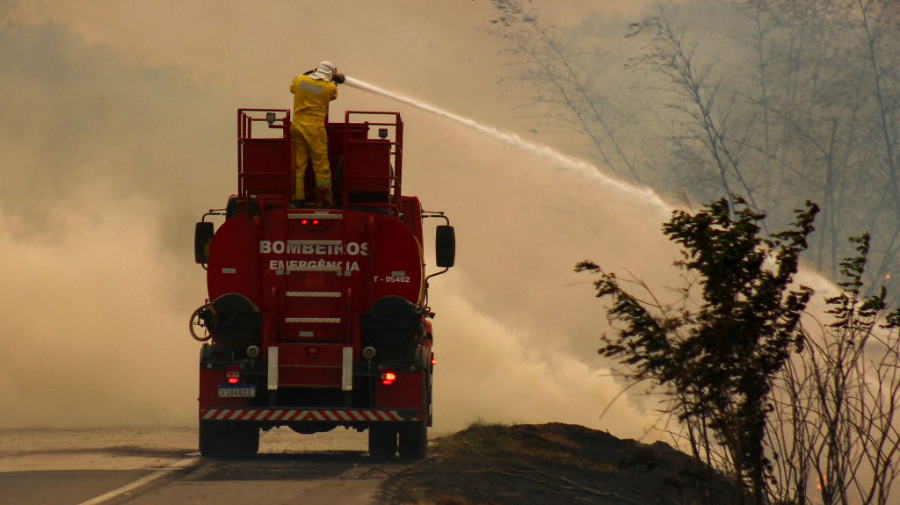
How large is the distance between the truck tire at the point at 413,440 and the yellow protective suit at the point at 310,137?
9.03 ft

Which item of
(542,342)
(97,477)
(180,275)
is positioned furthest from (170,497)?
(542,342)

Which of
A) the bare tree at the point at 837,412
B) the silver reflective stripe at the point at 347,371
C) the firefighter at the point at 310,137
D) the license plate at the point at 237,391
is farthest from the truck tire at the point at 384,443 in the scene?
the bare tree at the point at 837,412

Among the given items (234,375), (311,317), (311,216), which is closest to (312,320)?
(311,317)

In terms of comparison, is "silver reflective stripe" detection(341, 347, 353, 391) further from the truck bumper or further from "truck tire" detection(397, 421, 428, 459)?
"truck tire" detection(397, 421, 428, 459)

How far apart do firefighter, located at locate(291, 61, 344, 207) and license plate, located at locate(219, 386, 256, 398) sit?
2158 mm

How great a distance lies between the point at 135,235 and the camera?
24.9 metres

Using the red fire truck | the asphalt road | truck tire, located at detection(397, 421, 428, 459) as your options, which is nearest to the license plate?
the red fire truck

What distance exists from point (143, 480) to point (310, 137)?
430 cm

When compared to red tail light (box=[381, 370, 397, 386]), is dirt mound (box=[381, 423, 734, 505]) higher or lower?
lower

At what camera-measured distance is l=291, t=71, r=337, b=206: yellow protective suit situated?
13.5 meters

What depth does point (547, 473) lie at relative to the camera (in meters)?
12.1

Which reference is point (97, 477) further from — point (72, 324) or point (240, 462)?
point (72, 324)

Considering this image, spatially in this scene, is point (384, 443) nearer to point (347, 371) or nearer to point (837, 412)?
point (347, 371)

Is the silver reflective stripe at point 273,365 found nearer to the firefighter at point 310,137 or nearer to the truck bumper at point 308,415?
the truck bumper at point 308,415
